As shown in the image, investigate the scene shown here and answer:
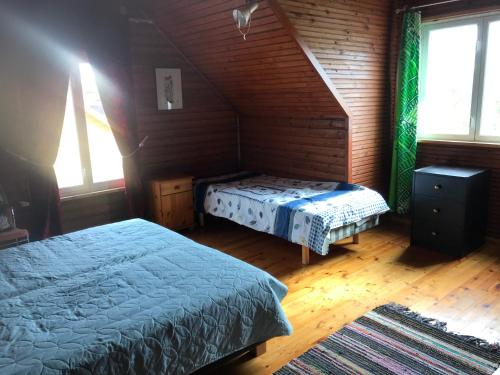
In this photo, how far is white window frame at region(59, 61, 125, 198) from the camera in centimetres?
369

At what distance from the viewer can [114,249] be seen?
2.31m

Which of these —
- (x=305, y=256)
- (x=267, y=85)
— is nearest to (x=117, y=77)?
(x=267, y=85)

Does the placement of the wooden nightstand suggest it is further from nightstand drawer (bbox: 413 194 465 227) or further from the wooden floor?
nightstand drawer (bbox: 413 194 465 227)

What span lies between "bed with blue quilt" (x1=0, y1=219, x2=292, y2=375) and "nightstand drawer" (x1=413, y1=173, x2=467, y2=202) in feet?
6.44

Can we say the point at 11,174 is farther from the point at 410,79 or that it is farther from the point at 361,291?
the point at 410,79

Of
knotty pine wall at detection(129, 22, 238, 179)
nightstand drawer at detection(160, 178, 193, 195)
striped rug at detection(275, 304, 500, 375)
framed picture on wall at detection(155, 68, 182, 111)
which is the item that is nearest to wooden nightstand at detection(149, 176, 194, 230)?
nightstand drawer at detection(160, 178, 193, 195)

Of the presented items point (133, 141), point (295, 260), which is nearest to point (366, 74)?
point (295, 260)

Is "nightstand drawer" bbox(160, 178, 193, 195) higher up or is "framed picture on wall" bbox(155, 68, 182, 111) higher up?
"framed picture on wall" bbox(155, 68, 182, 111)

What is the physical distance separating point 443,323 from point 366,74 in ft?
7.86

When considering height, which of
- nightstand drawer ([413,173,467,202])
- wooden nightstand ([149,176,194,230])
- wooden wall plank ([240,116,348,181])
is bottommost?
wooden nightstand ([149,176,194,230])

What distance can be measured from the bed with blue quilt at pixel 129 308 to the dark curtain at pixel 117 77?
1.71 meters

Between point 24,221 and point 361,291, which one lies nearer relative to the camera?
point 361,291

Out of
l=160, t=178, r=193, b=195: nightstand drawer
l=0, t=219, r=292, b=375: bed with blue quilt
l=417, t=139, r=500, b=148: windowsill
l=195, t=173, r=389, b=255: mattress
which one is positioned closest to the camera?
l=0, t=219, r=292, b=375: bed with blue quilt

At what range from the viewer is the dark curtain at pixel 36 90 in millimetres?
3275
